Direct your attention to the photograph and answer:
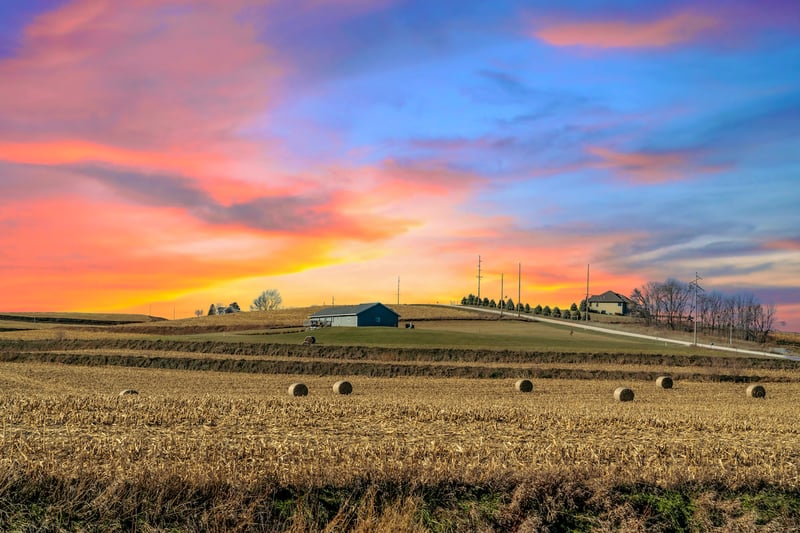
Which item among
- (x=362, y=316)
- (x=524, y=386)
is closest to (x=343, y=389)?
(x=524, y=386)

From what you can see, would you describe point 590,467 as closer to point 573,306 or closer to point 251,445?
point 251,445

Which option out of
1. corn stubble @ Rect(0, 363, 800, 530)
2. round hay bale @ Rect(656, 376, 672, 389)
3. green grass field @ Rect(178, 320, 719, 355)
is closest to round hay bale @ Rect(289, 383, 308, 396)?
corn stubble @ Rect(0, 363, 800, 530)

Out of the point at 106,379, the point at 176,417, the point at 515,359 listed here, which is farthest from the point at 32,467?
the point at 515,359

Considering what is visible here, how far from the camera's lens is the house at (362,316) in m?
116

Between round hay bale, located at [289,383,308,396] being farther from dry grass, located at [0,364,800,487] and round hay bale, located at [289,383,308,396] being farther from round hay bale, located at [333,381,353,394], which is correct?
dry grass, located at [0,364,800,487]

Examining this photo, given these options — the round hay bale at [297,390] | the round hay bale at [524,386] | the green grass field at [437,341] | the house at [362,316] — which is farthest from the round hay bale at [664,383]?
the house at [362,316]

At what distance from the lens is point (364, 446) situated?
1752 centimetres

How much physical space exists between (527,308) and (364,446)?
170 meters

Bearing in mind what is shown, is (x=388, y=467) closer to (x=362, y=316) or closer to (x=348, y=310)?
(x=362, y=316)

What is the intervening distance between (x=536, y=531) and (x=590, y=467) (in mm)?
3081

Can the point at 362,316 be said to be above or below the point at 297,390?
above

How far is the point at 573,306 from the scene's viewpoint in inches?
7362

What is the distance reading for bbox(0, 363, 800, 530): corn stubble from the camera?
13719 mm

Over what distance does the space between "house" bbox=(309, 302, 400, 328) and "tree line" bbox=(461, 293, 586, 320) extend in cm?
4428
